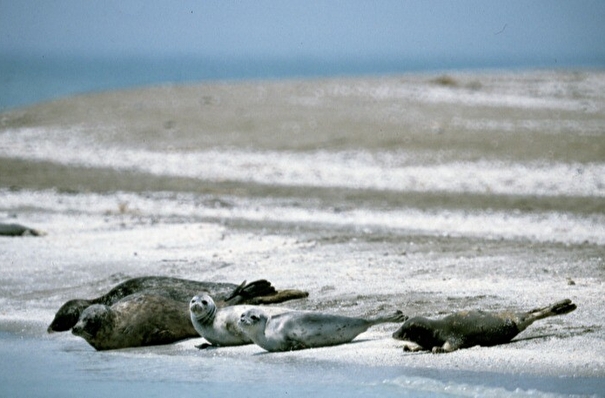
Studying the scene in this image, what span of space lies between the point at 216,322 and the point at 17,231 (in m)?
4.81

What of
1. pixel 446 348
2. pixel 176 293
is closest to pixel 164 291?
pixel 176 293

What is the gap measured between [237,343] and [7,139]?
13956 mm

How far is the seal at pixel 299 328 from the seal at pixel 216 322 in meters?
0.23

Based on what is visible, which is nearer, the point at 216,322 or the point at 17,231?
the point at 216,322

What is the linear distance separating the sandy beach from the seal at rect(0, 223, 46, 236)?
0.26 metres

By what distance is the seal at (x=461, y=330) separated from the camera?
6.74m

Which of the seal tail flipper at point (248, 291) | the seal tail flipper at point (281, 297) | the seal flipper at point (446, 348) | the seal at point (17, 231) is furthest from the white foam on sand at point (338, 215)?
the seal flipper at point (446, 348)

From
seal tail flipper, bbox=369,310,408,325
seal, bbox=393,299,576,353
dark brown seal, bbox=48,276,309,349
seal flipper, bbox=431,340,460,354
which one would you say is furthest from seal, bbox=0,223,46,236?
seal flipper, bbox=431,340,460,354

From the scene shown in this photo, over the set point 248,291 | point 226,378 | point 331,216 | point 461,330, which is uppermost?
point 331,216

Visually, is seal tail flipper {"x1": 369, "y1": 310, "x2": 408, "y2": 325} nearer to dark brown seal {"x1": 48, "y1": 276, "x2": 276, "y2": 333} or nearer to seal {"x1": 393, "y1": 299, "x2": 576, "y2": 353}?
seal {"x1": 393, "y1": 299, "x2": 576, "y2": 353}

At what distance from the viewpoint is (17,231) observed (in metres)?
11.7

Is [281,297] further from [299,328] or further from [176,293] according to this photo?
[299,328]

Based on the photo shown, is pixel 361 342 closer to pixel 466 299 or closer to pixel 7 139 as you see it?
pixel 466 299

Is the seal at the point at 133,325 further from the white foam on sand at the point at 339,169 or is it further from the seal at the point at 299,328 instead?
the white foam on sand at the point at 339,169
